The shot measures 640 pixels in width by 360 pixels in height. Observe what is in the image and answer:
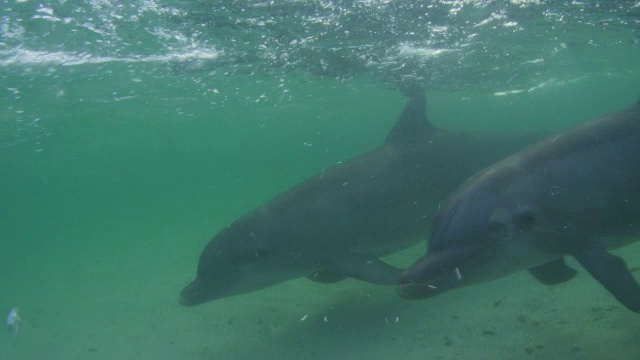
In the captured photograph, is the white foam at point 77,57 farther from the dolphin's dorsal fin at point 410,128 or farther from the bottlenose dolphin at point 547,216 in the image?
the bottlenose dolphin at point 547,216

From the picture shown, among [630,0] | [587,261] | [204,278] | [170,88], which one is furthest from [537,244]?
[170,88]

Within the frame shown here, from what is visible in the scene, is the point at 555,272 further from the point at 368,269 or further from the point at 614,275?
the point at 368,269

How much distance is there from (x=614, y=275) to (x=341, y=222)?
12.5ft

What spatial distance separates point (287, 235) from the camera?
23.2 ft

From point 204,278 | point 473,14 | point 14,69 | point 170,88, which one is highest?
point 473,14

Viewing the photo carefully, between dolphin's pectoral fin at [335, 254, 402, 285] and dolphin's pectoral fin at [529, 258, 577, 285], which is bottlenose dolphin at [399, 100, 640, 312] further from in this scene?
dolphin's pectoral fin at [335, 254, 402, 285]

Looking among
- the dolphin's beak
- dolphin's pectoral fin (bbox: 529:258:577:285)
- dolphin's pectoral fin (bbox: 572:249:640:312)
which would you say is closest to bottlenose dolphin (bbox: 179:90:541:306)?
dolphin's pectoral fin (bbox: 529:258:577:285)

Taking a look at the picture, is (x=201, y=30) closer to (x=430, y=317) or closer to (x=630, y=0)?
(x=430, y=317)

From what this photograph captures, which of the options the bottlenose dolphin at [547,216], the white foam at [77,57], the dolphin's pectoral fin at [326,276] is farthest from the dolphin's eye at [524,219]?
the white foam at [77,57]

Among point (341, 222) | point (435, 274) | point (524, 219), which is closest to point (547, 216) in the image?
point (524, 219)

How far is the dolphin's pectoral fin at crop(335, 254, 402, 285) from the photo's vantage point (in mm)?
6273

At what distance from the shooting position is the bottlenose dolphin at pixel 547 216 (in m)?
4.18

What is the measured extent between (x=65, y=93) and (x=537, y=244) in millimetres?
21445

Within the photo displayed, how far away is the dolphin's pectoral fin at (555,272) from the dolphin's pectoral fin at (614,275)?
677 mm
